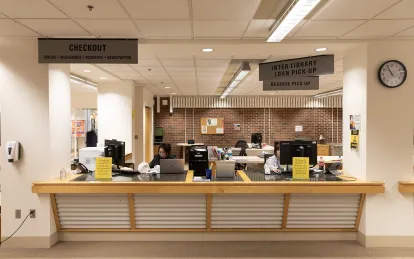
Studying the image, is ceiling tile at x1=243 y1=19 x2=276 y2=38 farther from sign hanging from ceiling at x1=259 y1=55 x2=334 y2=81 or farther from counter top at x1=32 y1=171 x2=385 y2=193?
counter top at x1=32 y1=171 x2=385 y2=193

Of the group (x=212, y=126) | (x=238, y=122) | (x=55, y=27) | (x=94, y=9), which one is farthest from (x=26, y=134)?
A: (x=238, y=122)

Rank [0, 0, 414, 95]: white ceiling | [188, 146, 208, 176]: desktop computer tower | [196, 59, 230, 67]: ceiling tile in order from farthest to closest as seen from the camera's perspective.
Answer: [196, 59, 230, 67]: ceiling tile → [188, 146, 208, 176]: desktop computer tower → [0, 0, 414, 95]: white ceiling

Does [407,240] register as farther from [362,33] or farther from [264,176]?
[362,33]

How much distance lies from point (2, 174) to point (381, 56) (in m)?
5.57

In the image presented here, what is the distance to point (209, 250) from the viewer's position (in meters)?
4.44

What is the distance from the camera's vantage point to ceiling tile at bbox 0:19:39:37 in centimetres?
375

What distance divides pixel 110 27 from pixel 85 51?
57 centimetres

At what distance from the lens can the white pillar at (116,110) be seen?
848 cm

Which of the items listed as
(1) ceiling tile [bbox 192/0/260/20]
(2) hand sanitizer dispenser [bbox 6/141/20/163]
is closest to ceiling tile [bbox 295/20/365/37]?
(1) ceiling tile [bbox 192/0/260/20]

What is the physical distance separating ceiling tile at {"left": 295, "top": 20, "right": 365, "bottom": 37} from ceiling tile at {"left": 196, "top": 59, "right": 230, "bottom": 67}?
6.59 feet

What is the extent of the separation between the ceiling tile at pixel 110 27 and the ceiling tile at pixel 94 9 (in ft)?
0.53

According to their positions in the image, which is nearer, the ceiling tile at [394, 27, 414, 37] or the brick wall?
the ceiling tile at [394, 27, 414, 37]

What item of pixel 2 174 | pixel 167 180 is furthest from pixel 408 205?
pixel 2 174

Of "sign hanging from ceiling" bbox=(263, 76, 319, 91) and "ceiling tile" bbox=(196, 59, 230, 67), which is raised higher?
"ceiling tile" bbox=(196, 59, 230, 67)
